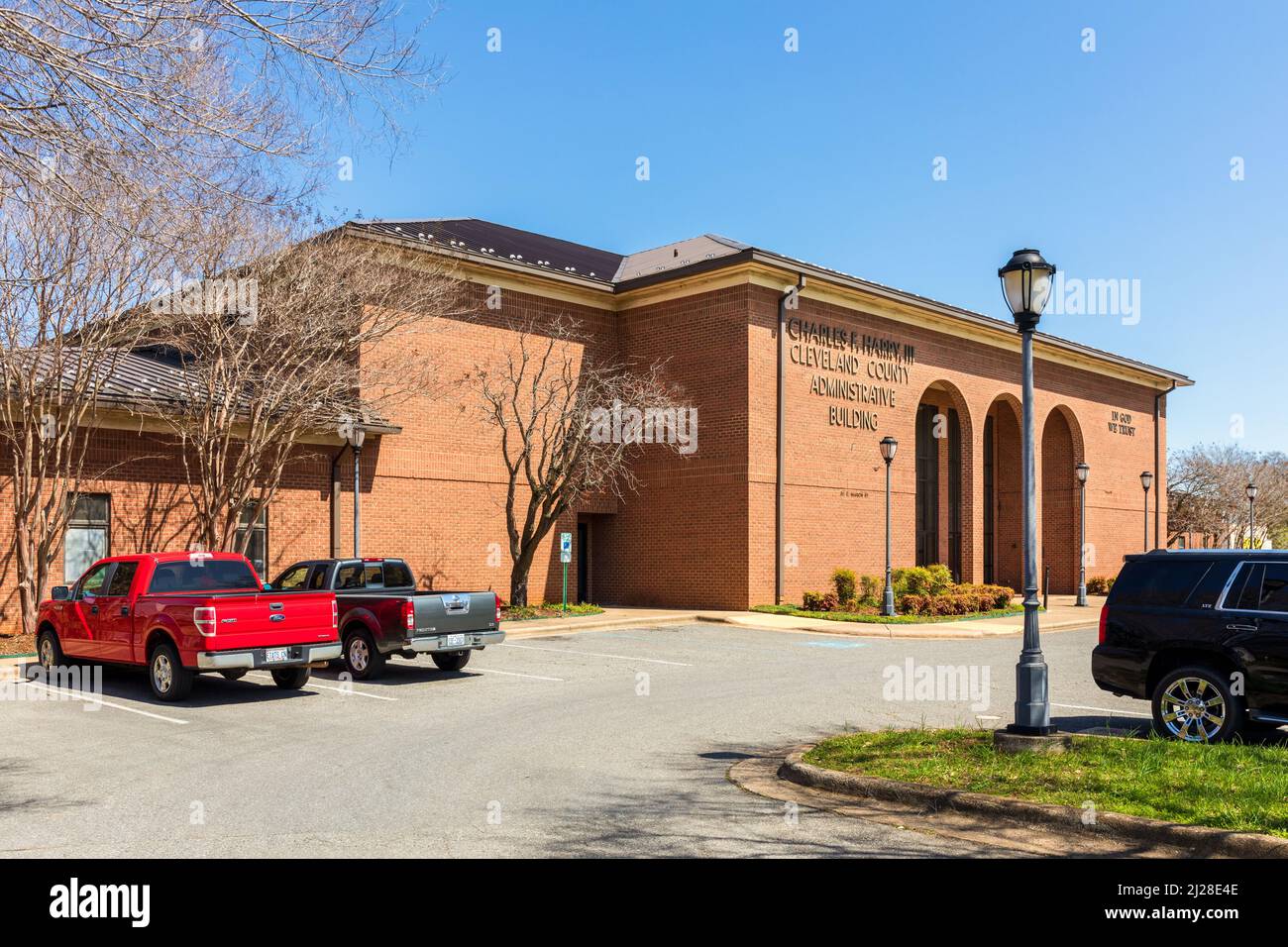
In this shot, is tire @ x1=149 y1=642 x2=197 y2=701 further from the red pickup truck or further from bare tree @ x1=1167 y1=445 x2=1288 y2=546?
bare tree @ x1=1167 y1=445 x2=1288 y2=546

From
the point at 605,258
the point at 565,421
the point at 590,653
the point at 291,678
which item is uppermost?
the point at 605,258

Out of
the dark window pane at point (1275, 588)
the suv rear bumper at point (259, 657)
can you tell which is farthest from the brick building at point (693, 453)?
the dark window pane at point (1275, 588)

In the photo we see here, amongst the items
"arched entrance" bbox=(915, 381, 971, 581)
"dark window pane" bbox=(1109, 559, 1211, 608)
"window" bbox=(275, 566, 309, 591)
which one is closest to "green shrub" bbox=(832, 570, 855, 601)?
"arched entrance" bbox=(915, 381, 971, 581)

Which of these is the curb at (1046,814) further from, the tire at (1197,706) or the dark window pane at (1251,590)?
the dark window pane at (1251,590)

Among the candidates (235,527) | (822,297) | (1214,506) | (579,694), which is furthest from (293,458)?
(1214,506)

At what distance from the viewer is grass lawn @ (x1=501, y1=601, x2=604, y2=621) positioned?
24969 millimetres

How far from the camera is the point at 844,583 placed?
29.0 m

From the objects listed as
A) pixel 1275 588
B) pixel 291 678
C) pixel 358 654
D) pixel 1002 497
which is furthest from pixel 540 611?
pixel 1002 497

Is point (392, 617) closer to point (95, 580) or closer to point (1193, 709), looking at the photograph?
point (95, 580)

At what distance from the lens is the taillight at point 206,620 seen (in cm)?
1266

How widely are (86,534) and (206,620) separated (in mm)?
10400

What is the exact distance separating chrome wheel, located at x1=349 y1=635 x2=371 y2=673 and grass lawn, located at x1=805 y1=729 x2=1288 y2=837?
810cm

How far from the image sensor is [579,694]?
47.0 ft

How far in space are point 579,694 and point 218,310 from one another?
36.0 ft
